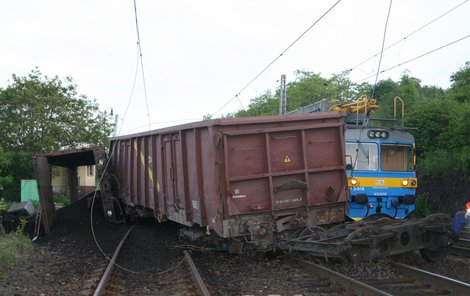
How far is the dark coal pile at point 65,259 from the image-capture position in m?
7.75

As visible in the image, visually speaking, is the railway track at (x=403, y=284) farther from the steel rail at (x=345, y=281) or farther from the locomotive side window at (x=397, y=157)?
the locomotive side window at (x=397, y=157)

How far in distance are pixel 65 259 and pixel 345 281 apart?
641 cm

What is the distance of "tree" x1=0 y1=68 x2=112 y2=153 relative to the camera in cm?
3278

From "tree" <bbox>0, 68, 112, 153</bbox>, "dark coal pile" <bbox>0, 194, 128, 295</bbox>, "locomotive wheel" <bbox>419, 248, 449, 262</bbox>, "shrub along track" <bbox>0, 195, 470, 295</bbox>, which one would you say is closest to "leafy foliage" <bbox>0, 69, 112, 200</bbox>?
"tree" <bbox>0, 68, 112, 153</bbox>

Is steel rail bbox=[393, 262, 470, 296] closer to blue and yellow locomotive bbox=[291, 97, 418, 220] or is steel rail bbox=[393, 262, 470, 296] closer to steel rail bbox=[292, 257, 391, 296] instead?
steel rail bbox=[292, 257, 391, 296]

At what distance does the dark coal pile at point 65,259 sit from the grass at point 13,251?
18 centimetres

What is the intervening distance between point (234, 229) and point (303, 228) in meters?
1.41

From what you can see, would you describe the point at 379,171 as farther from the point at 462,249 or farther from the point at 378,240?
the point at 378,240

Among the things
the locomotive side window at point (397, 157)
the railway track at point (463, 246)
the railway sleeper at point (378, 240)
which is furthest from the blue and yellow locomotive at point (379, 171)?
the railway sleeper at point (378, 240)

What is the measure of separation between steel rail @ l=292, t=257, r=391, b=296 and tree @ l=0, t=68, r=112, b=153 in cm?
2820

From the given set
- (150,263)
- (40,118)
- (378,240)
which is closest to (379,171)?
(378,240)

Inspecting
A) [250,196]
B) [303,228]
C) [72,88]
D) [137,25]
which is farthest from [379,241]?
[72,88]

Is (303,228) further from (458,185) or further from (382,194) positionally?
(458,185)

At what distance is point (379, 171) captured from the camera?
11.7 metres
